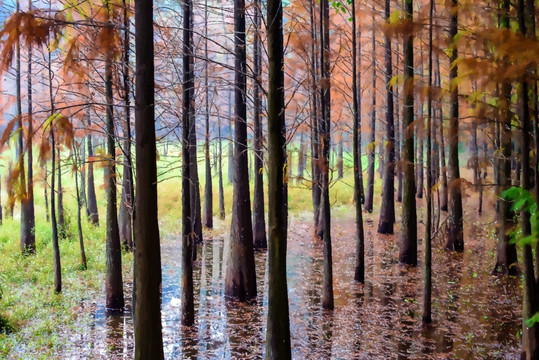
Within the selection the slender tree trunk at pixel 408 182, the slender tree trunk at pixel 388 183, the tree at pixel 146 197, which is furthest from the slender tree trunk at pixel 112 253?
the slender tree trunk at pixel 388 183

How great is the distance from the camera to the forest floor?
8.88 metres

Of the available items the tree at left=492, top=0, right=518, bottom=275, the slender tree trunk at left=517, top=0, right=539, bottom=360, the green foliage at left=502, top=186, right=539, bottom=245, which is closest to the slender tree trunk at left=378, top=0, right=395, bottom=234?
the tree at left=492, top=0, right=518, bottom=275

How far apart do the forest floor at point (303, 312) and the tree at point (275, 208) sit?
1944mm

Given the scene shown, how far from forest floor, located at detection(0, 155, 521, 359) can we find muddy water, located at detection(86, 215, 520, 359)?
2cm

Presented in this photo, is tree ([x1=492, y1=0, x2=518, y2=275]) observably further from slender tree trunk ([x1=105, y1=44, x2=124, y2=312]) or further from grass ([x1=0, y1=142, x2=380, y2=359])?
slender tree trunk ([x1=105, y1=44, x2=124, y2=312])

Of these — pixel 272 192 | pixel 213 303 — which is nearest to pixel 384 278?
pixel 213 303

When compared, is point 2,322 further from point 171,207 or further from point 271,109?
point 171,207

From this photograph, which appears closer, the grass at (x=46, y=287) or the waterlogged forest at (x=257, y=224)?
the waterlogged forest at (x=257, y=224)

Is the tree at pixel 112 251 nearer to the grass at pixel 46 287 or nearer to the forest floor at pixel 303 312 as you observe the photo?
the forest floor at pixel 303 312

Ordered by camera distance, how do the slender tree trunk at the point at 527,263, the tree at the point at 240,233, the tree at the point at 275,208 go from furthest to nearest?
the tree at the point at 240,233 → the slender tree trunk at the point at 527,263 → the tree at the point at 275,208

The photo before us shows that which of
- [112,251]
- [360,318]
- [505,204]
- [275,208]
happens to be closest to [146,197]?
[275,208]

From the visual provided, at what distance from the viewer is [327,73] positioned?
542 inches

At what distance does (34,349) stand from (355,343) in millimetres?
6684

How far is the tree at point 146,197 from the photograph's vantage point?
6094 mm
